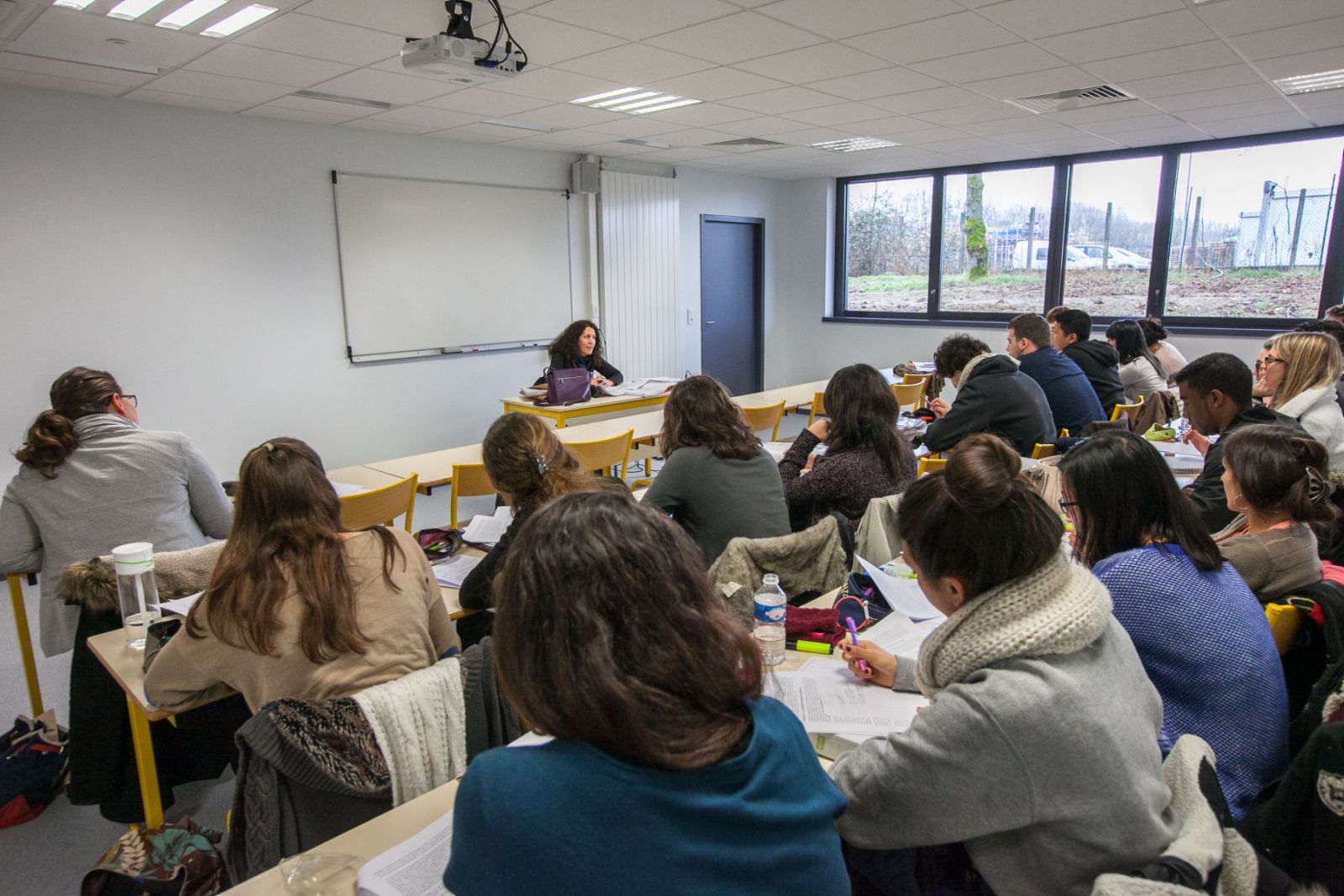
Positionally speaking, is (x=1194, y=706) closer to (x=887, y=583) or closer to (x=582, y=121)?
(x=887, y=583)

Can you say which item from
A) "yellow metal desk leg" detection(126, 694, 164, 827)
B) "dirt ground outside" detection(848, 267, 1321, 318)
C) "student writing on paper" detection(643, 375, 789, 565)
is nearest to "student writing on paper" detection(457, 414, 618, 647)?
"student writing on paper" detection(643, 375, 789, 565)

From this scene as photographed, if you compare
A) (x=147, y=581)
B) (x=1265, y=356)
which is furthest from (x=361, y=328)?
(x=1265, y=356)

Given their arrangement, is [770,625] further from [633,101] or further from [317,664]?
[633,101]

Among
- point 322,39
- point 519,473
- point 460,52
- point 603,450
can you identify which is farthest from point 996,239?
point 519,473

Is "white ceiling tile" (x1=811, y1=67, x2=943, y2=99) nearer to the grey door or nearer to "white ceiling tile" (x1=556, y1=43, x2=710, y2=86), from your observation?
"white ceiling tile" (x1=556, y1=43, x2=710, y2=86)

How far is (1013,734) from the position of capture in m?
1.00

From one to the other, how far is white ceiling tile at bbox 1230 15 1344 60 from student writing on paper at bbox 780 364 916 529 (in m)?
2.74

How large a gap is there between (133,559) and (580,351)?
4267mm

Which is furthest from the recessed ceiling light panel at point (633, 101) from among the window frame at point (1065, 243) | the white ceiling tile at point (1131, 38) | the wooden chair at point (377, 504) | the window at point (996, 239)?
the window at point (996, 239)

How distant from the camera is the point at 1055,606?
1084 millimetres

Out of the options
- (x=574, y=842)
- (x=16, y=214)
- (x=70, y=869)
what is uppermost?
(x=16, y=214)

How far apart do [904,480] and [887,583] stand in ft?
2.67

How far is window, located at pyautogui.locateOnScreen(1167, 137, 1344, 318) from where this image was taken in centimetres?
643

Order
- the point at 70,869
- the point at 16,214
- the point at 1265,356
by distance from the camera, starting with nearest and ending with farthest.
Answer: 1. the point at 70,869
2. the point at 1265,356
3. the point at 16,214
